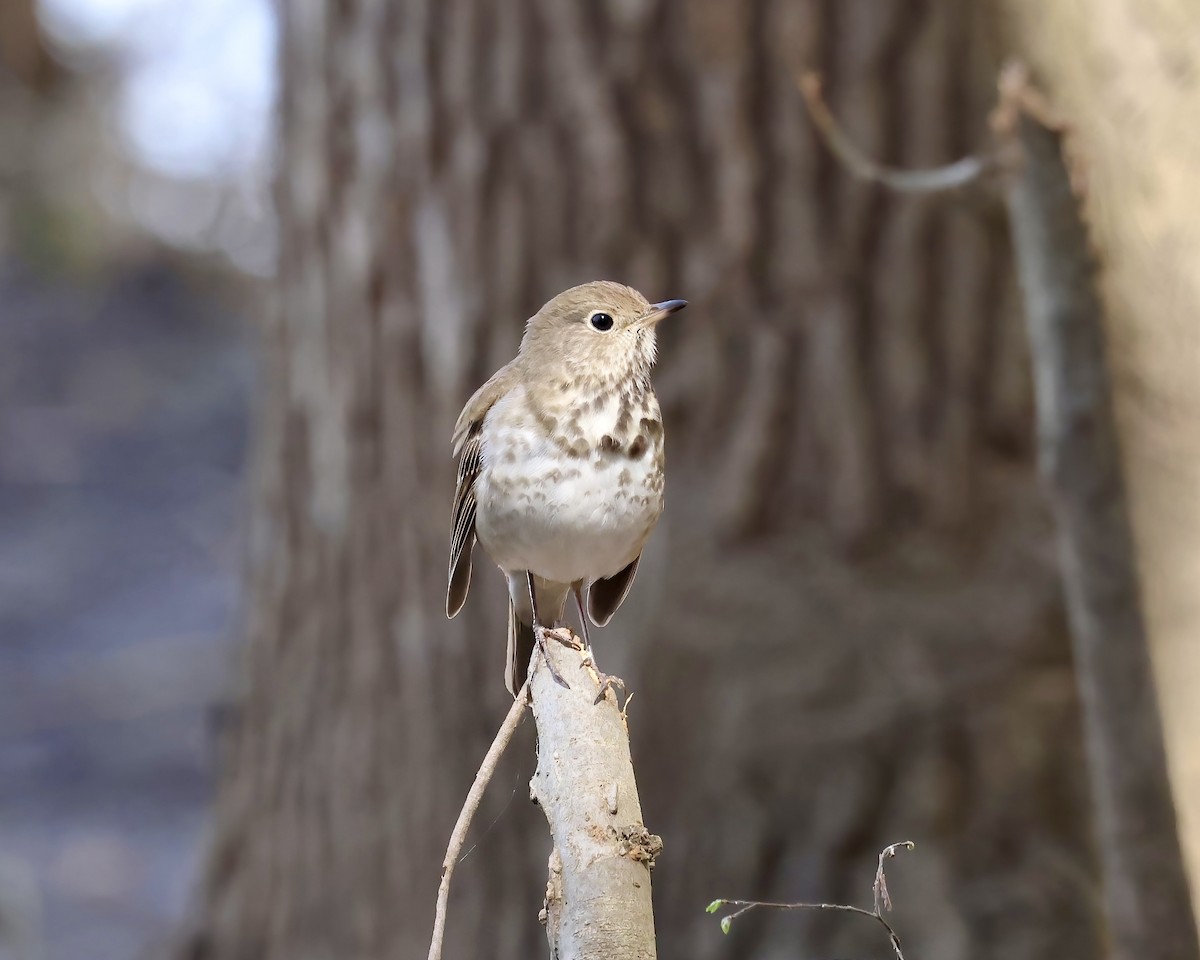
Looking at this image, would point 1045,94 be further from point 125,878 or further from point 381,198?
point 125,878

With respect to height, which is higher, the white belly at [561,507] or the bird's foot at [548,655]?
the white belly at [561,507]

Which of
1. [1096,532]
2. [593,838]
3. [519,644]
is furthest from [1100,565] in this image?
[593,838]

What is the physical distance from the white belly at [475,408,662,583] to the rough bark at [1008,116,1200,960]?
81cm

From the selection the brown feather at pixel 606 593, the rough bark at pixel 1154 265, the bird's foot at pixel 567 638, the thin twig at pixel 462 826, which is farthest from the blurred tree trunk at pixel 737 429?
the thin twig at pixel 462 826

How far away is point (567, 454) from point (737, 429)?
190cm

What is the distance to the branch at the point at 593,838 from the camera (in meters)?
0.94

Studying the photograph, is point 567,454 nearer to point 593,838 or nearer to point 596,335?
point 596,335

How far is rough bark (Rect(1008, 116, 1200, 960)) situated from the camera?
190 cm

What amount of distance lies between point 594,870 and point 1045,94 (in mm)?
1470

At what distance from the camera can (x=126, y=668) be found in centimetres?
837

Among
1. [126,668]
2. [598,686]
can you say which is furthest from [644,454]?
[126,668]

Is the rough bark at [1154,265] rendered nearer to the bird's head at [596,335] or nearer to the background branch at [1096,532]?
the background branch at [1096,532]

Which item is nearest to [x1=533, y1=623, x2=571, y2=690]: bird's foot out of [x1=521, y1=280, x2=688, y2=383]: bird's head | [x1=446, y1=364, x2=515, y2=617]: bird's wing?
[x1=446, y1=364, x2=515, y2=617]: bird's wing

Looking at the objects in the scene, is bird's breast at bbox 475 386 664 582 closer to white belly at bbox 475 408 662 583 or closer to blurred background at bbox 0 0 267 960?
white belly at bbox 475 408 662 583
